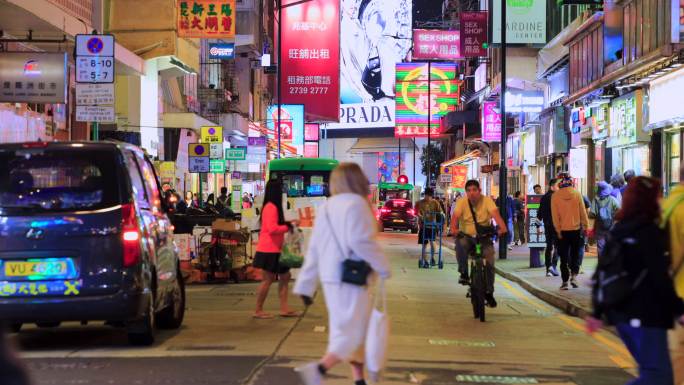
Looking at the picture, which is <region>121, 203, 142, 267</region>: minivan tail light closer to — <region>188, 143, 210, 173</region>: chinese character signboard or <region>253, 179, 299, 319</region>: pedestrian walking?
<region>253, 179, 299, 319</region>: pedestrian walking

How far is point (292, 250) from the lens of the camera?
47.9 ft

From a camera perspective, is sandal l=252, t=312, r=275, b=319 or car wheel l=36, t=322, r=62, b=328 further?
sandal l=252, t=312, r=275, b=319

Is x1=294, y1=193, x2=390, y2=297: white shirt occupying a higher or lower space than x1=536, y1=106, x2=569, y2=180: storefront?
lower

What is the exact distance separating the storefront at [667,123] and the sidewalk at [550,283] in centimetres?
268

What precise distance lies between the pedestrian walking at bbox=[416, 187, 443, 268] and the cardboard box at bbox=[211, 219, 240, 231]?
6.54 metres

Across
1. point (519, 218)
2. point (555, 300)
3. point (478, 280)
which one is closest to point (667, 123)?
point (555, 300)

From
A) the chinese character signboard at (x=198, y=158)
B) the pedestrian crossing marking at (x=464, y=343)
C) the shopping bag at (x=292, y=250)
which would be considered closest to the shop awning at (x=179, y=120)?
the chinese character signboard at (x=198, y=158)

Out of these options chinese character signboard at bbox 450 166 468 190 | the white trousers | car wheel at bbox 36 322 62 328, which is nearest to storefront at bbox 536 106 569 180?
chinese character signboard at bbox 450 166 468 190

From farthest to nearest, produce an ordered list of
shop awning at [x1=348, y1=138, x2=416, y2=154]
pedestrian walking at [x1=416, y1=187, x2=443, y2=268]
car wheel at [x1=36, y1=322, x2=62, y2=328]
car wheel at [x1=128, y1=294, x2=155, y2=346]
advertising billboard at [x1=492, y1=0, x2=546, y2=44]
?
shop awning at [x1=348, y1=138, x2=416, y2=154]
advertising billboard at [x1=492, y1=0, x2=546, y2=44]
pedestrian walking at [x1=416, y1=187, x2=443, y2=268]
car wheel at [x1=36, y1=322, x2=62, y2=328]
car wheel at [x1=128, y1=294, x2=155, y2=346]

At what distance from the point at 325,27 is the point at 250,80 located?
471 inches

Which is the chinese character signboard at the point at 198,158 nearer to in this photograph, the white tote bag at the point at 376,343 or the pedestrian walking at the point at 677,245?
the white tote bag at the point at 376,343

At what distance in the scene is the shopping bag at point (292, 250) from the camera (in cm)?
1378

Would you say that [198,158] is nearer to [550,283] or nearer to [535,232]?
[535,232]

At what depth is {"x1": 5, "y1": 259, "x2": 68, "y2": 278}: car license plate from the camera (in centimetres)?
939
